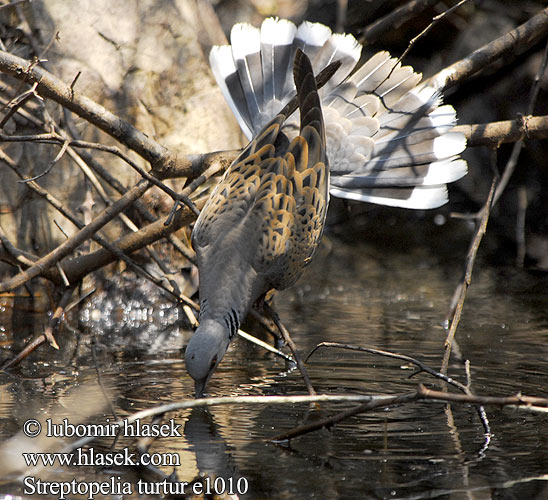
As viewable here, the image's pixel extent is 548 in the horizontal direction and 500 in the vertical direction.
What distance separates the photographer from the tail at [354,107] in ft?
16.4

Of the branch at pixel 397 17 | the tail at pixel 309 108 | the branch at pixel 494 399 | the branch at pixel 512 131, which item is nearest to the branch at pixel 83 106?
the tail at pixel 309 108

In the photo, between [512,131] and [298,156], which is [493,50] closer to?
[512,131]

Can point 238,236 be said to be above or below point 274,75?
below

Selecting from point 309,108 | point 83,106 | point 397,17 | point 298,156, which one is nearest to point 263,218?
point 298,156

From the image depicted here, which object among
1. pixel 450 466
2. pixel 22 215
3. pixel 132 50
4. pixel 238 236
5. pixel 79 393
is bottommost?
pixel 450 466

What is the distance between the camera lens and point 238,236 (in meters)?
4.23

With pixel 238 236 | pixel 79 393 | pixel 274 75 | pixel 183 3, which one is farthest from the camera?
pixel 183 3

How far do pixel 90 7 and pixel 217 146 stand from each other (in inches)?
52.4

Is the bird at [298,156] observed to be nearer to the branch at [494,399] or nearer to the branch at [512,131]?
the branch at [512,131]

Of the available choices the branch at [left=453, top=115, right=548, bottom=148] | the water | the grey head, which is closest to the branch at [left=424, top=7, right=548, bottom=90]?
the branch at [left=453, top=115, right=548, bottom=148]

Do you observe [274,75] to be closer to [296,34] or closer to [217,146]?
[296,34]

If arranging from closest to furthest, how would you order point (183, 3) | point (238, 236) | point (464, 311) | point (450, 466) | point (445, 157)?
point (450, 466)
point (238, 236)
point (445, 157)
point (464, 311)
point (183, 3)

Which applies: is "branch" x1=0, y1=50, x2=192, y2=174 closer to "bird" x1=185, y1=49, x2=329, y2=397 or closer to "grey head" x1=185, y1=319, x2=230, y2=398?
"bird" x1=185, y1=49, x2=329, y2=397

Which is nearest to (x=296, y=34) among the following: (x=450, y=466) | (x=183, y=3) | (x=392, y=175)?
(x=392, y=175)
